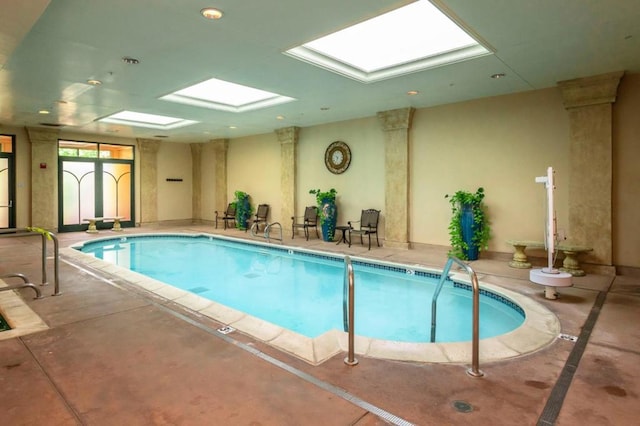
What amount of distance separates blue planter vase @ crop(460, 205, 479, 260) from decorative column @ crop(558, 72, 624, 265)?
1419 millimetres

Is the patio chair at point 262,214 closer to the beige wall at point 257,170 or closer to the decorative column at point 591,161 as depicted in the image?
the beige wall at point 257,170

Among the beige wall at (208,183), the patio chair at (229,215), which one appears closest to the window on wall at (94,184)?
the beige wall at (208,183)

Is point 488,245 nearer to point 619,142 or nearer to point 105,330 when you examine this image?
point 619,142

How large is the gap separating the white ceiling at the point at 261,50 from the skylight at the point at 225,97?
0.32 metres

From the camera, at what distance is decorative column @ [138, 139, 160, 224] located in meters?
12.0

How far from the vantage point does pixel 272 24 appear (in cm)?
378

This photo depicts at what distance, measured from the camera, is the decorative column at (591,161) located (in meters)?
5.30

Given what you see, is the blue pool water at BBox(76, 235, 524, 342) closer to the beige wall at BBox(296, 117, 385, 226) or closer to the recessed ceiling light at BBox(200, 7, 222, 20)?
the beige wall at BBox(296, 117, 385, 226)

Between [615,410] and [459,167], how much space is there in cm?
543

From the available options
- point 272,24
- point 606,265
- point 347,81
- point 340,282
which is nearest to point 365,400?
point 272,24

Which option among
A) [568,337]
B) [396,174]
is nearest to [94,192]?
[396,174]

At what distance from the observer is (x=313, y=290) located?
5742 mm

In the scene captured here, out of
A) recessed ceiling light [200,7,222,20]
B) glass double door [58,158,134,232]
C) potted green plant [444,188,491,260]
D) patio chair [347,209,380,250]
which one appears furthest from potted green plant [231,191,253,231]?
recessed ceiling light [200,7,222,20]

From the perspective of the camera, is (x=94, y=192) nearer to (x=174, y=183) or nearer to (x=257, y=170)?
(x=174, y=183)
